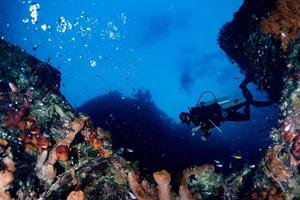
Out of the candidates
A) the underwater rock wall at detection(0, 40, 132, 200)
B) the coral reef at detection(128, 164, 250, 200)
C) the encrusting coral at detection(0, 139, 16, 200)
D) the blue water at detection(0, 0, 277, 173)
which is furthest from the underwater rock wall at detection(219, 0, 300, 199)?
the blue water at detection(0, 0, 277, 173)

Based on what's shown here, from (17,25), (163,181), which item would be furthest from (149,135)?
(17,25)

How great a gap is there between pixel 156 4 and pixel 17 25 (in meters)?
19.9

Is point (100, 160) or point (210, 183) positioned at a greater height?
point (100, 160)

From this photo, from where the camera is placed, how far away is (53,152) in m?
5.32

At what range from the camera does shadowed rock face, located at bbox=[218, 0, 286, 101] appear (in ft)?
29.7

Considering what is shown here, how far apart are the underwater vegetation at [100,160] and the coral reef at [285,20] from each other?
1.0 inches

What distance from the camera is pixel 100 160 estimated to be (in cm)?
590

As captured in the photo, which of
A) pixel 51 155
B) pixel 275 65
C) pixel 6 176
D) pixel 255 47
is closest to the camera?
pixel 6 176

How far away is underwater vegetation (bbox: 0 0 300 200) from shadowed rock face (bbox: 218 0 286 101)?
38 cm

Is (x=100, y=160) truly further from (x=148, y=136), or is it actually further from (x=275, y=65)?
(x=148, y=136)

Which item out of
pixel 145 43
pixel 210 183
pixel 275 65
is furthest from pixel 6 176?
pixel 145 43

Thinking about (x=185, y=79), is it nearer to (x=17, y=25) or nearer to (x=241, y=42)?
(x=17, y=25)

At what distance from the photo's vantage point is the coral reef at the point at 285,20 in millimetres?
7781

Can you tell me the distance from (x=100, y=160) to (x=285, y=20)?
5749 mm
